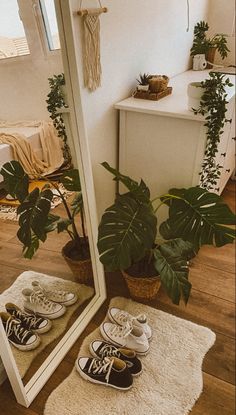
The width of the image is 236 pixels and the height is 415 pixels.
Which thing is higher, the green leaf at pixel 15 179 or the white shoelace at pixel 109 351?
the green leaf at pixel 15 179

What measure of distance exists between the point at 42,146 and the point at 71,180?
210 mm

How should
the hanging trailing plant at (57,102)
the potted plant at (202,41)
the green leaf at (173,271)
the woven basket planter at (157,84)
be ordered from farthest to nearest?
the potted plant at (202,41) → the woven basket planter at (157,84) → the green leaf at (173,271) → the hanging trailing plant at (57,102)

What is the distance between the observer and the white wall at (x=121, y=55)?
1230 mm

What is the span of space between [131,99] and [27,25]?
2.32ft

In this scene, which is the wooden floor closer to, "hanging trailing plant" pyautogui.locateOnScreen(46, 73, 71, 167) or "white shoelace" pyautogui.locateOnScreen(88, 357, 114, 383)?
"white shoelace" pyautogui.locateOnScreen(88, 357, 114, 383)

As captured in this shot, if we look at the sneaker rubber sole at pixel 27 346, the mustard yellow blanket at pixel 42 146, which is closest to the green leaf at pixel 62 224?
the mustard yellow blanket at pixel 42 146

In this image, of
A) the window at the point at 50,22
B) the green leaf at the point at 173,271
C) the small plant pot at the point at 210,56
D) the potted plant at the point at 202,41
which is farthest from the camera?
the small plant pot at the point at 210,56

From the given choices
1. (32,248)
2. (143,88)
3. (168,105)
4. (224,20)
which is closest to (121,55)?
(143,88)

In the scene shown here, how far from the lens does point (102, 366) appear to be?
115 centimetres

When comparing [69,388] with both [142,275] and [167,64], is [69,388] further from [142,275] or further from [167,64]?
[167,64]

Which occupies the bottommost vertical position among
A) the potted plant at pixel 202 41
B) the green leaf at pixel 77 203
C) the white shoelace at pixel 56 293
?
the white shoelace at pixel 56 293

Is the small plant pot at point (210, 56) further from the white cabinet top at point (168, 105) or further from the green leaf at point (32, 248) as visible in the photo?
the green leaf at point (32, 248)

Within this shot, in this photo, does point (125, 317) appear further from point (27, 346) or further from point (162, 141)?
point (162, 141)

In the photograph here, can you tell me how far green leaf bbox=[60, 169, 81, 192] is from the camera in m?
1.15
